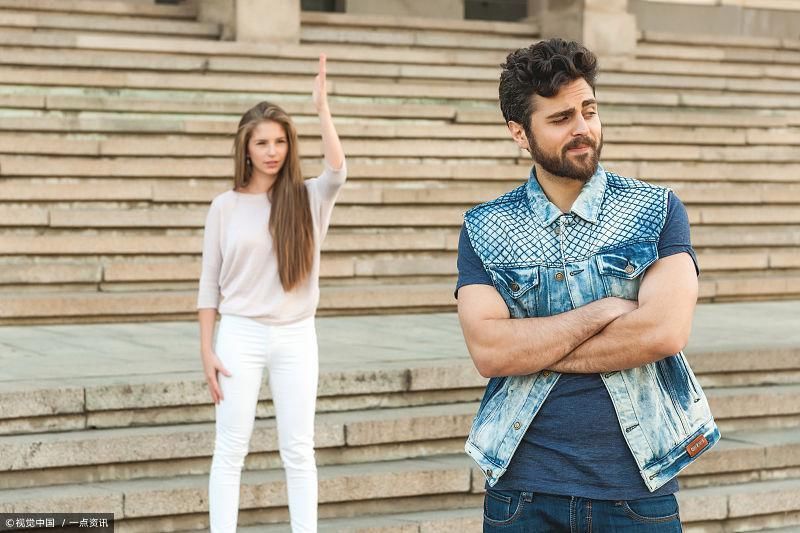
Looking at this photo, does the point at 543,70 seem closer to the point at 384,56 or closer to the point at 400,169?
the point at 400,169

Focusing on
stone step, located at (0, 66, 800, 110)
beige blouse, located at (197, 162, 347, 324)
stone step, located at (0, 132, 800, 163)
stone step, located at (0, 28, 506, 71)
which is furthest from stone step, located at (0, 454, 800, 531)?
stone step, located at (0, 28, 506, 71)

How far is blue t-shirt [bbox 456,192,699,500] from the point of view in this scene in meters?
2.44

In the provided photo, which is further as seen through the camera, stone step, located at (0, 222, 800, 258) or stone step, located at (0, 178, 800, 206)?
stone step, located at (0, 178, 800, 206)

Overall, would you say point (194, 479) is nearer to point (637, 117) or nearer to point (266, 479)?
point (266, 479)

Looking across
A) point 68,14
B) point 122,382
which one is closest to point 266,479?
point 122,382

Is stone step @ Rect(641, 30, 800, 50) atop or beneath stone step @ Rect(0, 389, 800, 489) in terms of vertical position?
atop

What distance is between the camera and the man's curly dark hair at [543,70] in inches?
99.0

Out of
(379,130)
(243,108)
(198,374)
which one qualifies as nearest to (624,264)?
(198,374)

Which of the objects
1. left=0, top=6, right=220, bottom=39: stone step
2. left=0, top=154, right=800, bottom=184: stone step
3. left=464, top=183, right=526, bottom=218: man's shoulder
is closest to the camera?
left=464, top=183, right=526, bottom=218: man's shoulder

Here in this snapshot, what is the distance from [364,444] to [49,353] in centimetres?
216

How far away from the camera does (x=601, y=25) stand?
1551cm

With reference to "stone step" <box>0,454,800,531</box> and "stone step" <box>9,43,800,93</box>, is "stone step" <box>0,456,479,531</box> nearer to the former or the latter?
"stone step" <box>0,454,800,531</box>

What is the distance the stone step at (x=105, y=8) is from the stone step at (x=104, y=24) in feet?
0.16

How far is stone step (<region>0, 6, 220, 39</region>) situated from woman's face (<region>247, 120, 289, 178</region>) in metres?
8.92
